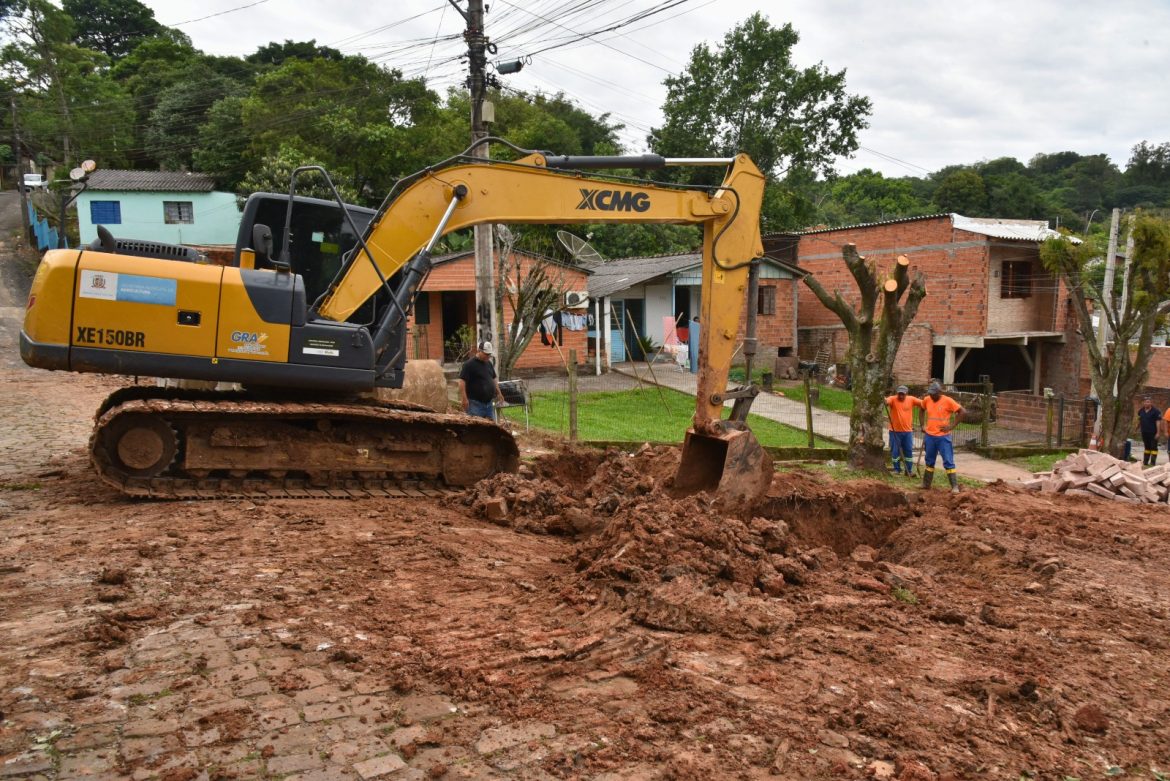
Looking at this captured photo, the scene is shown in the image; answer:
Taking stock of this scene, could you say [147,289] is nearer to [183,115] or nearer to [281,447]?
[281,447]

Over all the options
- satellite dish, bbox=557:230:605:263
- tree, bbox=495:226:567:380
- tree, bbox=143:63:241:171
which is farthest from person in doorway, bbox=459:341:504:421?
tree, bbox=143:63:241:171

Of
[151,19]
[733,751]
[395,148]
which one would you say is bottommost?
[733,751]

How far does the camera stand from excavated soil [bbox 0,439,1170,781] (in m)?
3.59

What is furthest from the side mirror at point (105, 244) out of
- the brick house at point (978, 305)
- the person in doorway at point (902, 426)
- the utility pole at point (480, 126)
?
the brick house at point (978, 305)

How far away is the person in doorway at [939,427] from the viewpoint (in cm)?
1102

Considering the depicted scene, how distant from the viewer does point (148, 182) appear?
3347cm

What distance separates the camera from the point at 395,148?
101 feet

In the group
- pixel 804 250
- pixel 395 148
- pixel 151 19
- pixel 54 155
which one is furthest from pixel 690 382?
pixel 151 19

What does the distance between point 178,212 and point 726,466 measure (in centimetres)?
3280

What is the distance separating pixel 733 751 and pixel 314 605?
2577 millimetres

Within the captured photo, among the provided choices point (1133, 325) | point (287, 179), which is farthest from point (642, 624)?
point (287, 179)

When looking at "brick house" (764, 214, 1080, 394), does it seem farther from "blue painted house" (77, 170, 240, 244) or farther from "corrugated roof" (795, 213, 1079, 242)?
"blue painted house" (77, 170, 240, 244)

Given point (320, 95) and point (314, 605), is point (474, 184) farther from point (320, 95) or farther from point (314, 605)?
point (320, 95)

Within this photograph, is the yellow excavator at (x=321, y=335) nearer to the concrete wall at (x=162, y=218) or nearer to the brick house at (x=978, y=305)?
the brick house at (x=978, y=305)
